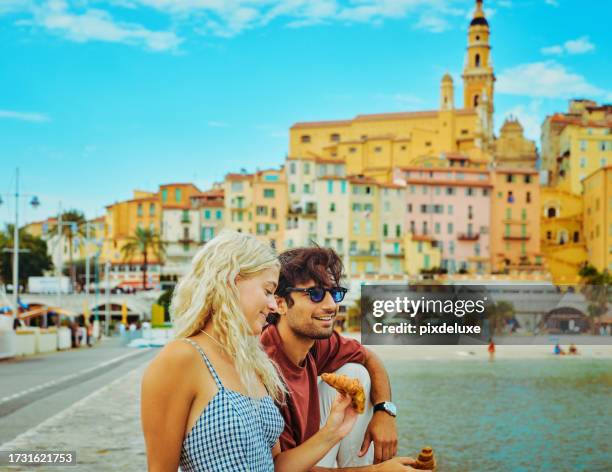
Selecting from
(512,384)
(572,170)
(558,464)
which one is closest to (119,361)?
(512,384)

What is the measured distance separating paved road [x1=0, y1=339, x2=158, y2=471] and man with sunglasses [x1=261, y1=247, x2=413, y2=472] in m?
4.56

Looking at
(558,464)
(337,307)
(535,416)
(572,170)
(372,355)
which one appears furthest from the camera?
(572,170)

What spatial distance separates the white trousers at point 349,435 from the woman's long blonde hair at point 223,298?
991mm

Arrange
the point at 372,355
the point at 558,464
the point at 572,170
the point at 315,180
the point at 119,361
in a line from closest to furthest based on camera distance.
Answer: the point at 372,355 → the point at 558,464 → the point at 119,361 → the point at 315,180 → the point at 572,170

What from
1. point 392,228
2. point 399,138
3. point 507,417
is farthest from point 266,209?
point 507,417

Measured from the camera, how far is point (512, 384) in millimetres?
25844

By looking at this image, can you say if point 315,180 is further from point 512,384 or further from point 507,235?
point 512,384

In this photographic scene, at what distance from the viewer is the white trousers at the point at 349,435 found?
11.8 feet

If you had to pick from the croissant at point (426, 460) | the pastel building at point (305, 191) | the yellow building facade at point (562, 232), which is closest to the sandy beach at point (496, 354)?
the croissant at point (426, 460)

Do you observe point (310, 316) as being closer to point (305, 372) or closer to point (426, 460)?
point (305, 372)

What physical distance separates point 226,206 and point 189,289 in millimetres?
88680

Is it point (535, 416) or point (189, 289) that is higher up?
point (189, 289)

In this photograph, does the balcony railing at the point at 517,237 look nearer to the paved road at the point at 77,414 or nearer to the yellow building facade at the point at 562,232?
the yellow building facade at the point at 562,232

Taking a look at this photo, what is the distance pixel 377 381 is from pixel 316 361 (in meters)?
0.27
